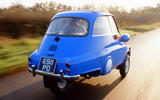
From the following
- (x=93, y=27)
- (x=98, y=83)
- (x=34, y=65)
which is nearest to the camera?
(x=34, y=65)

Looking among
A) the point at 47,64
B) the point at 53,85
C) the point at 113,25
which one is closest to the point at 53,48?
the point at 47,64

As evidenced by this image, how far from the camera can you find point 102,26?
5.09m

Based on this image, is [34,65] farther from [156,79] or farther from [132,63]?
[132,63]

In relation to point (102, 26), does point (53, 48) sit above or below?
below

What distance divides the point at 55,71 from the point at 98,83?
180cm

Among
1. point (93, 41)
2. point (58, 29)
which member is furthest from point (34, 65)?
point (93, 41)

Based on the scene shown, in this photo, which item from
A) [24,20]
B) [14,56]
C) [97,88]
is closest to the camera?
[97,88]

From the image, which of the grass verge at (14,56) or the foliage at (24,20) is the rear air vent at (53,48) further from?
the foliage at (24,20)

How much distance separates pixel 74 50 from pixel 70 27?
2.13ft

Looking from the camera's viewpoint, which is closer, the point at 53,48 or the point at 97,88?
the point at 53,48

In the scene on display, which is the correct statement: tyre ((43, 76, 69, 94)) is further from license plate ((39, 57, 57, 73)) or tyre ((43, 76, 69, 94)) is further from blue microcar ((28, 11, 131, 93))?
license plate ((39, 57, 57, 73))

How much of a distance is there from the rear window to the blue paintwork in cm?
11

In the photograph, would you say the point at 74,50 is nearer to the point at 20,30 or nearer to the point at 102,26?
the point at 102,26

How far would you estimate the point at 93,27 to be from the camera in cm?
475
